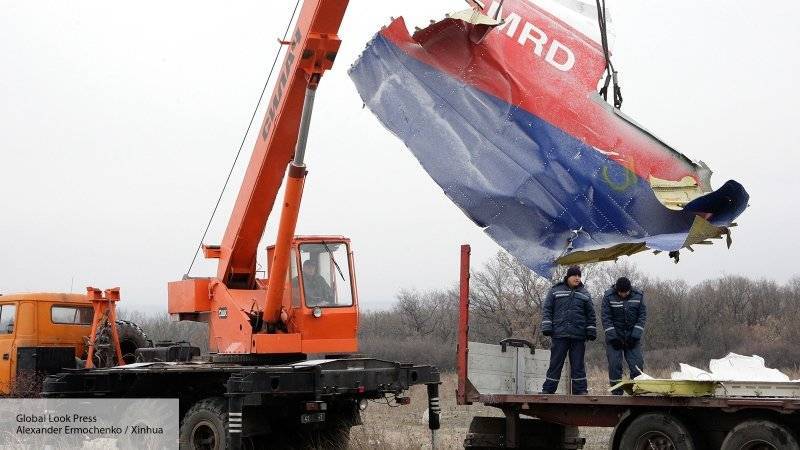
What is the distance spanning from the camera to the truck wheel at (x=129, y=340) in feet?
41.9

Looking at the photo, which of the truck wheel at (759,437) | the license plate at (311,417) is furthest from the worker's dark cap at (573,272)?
the license plate at (311,417)

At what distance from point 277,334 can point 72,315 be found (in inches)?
165

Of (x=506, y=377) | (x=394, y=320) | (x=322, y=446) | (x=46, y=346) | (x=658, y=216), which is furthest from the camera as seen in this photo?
(x=394, y=320)

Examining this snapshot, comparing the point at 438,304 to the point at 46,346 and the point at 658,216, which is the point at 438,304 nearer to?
the point at 46,346

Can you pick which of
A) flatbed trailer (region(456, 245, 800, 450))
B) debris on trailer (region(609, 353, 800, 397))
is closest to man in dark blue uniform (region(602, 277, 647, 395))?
flatbed trailer (region(456, 245, 800, 450))

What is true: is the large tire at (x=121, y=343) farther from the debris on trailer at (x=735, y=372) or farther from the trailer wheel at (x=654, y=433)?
the debris on trailer at (x=735, y=372)

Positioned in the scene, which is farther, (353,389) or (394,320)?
(394,320)

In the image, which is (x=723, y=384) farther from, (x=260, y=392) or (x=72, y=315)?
(x=72, y=315)

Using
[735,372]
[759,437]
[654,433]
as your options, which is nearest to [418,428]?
[654,433]

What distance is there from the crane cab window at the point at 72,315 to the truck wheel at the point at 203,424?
3735mm

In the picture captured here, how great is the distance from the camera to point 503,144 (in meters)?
7.75

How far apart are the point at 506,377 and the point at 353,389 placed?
1665mm

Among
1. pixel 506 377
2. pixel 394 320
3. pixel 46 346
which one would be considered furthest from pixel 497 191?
pixel 394 320

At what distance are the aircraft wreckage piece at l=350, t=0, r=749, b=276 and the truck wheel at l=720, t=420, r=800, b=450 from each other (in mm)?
1889
